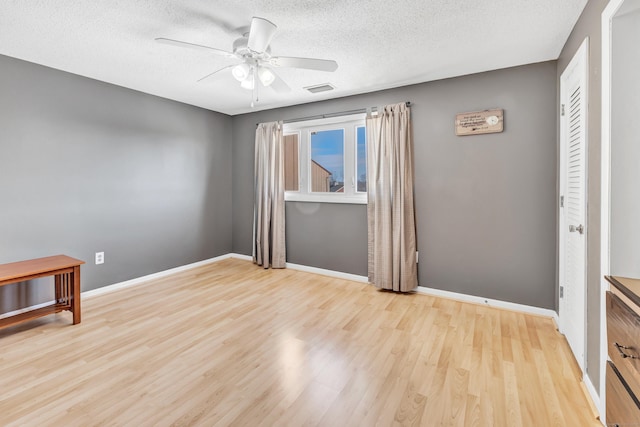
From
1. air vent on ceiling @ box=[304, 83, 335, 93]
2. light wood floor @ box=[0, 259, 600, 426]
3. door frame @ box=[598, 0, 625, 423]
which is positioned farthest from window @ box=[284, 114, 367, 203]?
door frame @ box=[598, 0, 625, 423]

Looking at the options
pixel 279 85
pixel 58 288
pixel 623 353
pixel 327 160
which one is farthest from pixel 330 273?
pixel 623 353

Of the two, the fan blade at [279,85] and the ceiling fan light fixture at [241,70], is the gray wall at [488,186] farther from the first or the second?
the ceiling fan light fixture at [241,70]

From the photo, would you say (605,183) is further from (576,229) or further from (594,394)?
(594,394)

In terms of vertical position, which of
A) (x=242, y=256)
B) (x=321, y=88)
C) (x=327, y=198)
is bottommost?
(x=242, y=256)

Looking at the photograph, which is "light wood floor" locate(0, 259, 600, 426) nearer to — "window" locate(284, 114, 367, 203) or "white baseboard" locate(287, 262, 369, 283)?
"white baseboard" locate(287, 262, 369, 283)

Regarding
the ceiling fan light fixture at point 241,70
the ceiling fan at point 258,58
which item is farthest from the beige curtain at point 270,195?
the ceiling fan light fixture at point 241,70

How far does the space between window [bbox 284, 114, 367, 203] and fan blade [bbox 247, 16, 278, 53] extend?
2.04 metres

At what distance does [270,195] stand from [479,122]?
283 cm

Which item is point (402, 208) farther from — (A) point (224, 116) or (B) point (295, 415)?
(A) point (224, 116)

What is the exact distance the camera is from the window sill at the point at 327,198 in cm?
390

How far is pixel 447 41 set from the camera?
7.97 feet

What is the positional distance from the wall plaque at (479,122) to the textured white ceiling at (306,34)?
43cm

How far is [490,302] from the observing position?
3.09 metres

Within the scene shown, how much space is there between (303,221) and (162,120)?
91.4 inches
